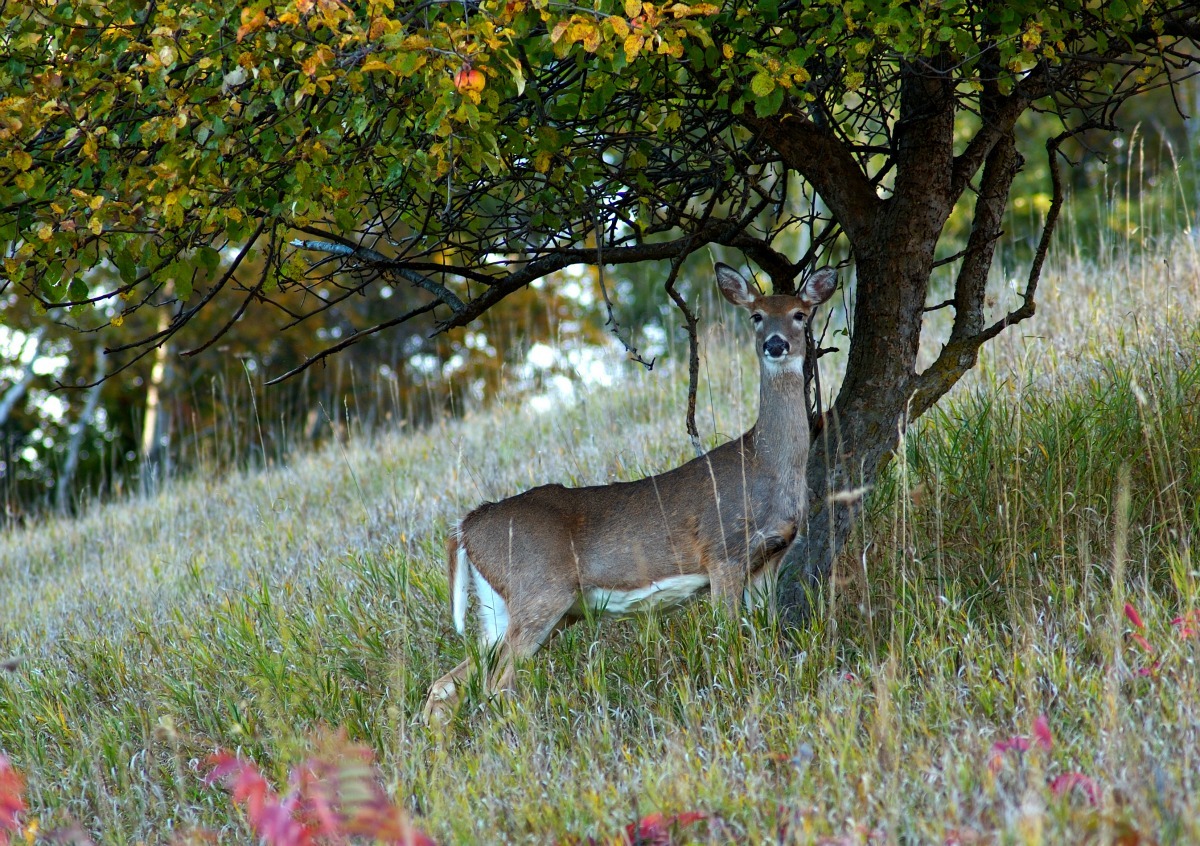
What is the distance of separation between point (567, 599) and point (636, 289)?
18.7 m

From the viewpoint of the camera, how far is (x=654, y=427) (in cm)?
812

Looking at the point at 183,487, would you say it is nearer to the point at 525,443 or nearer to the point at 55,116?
the point at 525,443

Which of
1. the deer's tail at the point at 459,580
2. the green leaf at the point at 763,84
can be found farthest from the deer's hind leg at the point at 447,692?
the green leaf at the point at 763,84

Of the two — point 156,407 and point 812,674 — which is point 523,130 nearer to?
point 812,674

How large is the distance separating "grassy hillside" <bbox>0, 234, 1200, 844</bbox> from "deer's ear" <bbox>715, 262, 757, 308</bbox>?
0.94 m

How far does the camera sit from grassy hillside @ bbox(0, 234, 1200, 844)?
311cm

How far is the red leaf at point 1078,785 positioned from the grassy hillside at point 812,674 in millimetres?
12

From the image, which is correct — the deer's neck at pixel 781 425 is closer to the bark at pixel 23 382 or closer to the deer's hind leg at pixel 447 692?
the deer's hind leg at pixel 447 692

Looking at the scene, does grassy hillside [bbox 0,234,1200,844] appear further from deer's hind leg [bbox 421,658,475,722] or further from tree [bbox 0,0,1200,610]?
tree [bbox 0,0,1200,610]

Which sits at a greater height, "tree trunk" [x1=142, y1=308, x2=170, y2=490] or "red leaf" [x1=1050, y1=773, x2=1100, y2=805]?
"tree trunk" [x1=142, y1=308, x2=170, y2=490]

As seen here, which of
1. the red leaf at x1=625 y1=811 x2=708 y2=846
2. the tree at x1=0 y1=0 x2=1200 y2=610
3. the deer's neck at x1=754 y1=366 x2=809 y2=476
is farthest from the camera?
the deer's neck at x1=754 y1=366 x2=809 y2=476

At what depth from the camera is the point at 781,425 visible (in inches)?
204

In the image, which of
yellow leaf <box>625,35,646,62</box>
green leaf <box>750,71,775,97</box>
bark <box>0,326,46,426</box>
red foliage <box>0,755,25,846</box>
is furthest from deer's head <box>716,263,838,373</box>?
bark <box>0,326,46,426</box>

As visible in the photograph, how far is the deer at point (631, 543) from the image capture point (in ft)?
15.7
